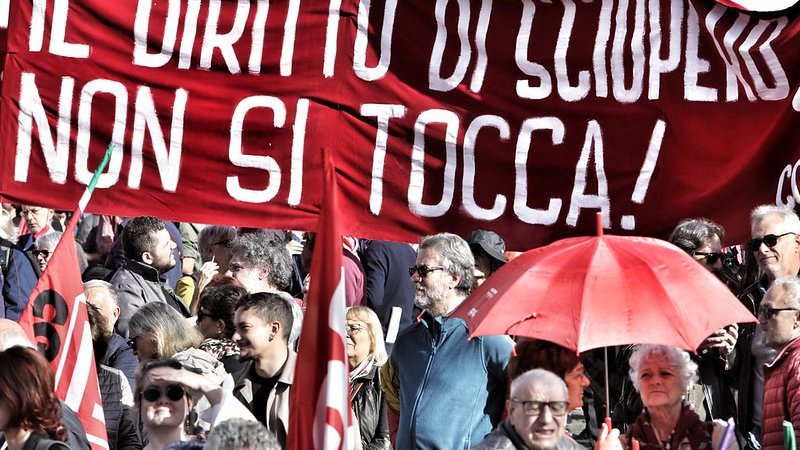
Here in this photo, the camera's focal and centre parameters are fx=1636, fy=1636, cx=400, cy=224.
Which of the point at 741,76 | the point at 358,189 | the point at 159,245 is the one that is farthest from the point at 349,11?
the point at 159,245

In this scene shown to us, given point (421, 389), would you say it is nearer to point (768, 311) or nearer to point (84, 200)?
point (768, 311)

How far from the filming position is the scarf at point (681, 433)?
21.2 ft

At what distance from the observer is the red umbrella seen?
6230 millimetres

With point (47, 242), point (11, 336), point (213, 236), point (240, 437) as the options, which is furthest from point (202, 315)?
point (240, 437)

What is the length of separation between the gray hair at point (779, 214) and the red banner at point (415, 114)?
9 cm

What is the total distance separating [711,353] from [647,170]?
93 cm

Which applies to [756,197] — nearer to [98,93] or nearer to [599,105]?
[599,105]

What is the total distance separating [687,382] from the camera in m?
6.67

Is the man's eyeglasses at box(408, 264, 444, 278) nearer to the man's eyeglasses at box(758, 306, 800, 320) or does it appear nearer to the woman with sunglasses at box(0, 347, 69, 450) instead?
the man's eyeglasses at box(758, 306, 800, 320)

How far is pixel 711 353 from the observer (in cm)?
773

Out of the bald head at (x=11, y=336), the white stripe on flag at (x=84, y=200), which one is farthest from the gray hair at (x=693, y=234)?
the bald head at (x=11, y=336)

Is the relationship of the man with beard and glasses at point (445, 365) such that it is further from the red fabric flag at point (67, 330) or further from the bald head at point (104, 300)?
the bald head at point (104, 300)

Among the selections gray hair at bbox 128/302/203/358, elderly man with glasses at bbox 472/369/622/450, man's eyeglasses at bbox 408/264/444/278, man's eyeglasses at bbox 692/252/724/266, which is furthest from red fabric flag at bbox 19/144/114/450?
man's eyeglasses at bbox 692/252/724/266

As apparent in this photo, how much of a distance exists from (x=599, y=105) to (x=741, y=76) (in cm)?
69
